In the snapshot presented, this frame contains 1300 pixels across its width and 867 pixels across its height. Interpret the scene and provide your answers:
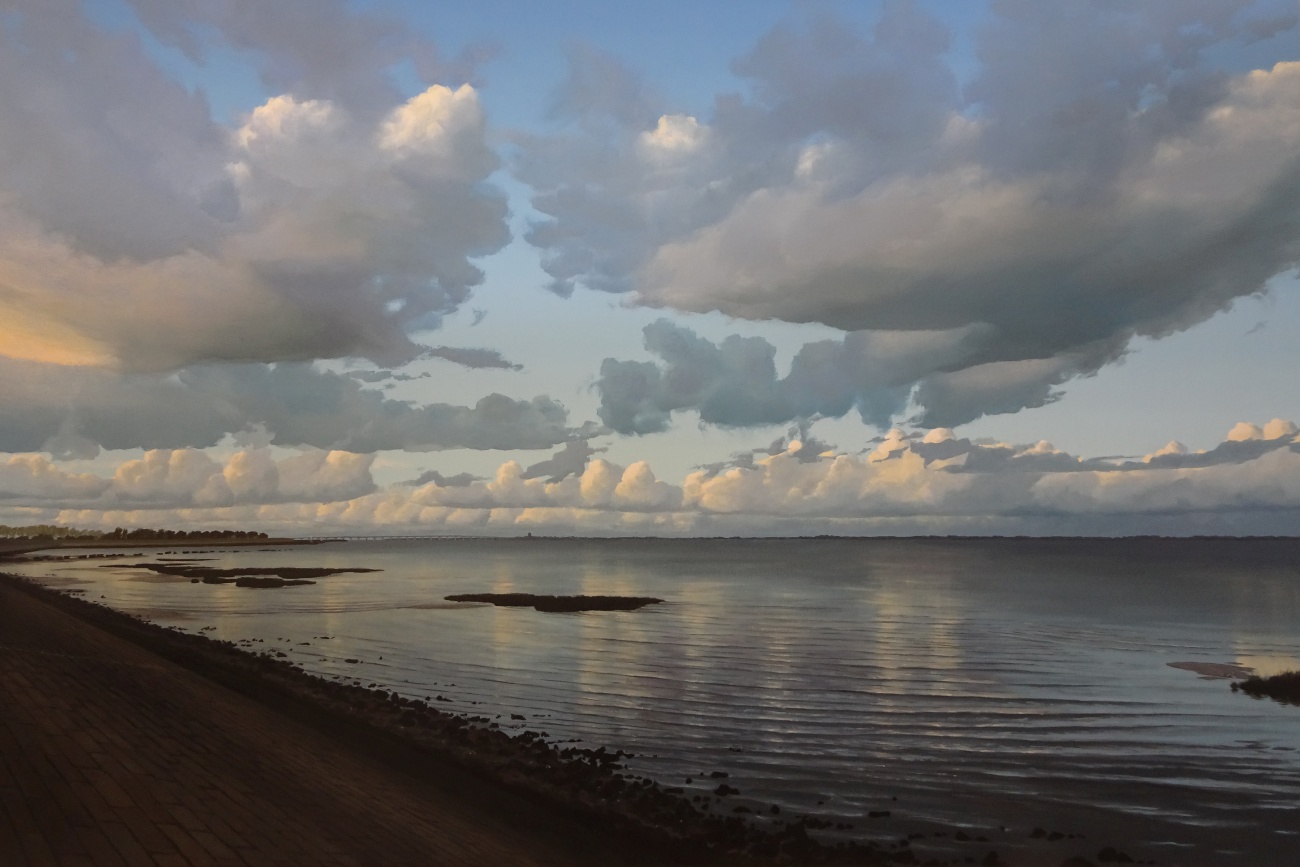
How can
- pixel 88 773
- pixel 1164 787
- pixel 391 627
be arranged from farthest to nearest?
pixel 391 627, pixel 1164 787, pixel 88 773

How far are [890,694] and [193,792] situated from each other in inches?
917

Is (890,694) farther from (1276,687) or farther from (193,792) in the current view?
(193,792)

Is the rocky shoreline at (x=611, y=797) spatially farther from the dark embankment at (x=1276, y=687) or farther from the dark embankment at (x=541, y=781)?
the dark embankment at (x=1276, y=687)

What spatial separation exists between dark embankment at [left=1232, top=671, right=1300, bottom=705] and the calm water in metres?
0.82

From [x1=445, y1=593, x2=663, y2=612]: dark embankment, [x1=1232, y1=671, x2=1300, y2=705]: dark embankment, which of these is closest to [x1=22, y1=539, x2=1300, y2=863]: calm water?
[x1=1232, y1=671, x2=1300, y2=705]: dark embankment

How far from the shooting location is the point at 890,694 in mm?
29172

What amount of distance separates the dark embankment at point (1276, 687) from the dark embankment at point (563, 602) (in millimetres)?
39368

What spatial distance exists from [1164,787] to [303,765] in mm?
17842

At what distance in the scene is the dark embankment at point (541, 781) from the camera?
1398 centimetres

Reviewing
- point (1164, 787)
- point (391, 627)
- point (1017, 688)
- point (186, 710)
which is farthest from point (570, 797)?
point (391, 627)

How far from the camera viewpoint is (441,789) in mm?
16000

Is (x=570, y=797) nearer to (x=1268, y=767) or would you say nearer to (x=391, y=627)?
(x=1268, y=767)

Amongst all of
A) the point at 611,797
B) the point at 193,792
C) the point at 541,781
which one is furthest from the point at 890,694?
the point at 193,792

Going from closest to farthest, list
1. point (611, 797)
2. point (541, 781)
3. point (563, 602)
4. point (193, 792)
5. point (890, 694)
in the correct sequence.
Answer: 1. point (193, 792)
2. point (611, 797)
3. point (541, 781)
4. point (890, 694)
5. point (563, 602)
